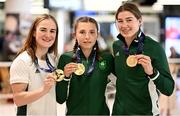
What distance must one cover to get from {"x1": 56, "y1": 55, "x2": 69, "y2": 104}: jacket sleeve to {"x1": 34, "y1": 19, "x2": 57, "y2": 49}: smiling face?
16 cm

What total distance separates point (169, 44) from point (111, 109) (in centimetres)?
173

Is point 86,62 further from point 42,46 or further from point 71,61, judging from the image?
point 42,46

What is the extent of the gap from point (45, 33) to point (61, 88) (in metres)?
0.40

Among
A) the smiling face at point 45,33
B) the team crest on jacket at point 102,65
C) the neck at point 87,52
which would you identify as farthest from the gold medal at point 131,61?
the smiling face at point 45,33

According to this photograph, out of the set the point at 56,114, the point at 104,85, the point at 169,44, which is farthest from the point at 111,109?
the point at 169,44

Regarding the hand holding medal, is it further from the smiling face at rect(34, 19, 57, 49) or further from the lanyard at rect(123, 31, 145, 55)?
the lanyard at rect(123, 31, 145, 55)

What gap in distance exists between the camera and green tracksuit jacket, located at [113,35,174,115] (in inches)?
80.4

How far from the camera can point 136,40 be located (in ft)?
6.95

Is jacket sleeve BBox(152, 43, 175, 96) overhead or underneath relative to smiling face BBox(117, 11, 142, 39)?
underneath

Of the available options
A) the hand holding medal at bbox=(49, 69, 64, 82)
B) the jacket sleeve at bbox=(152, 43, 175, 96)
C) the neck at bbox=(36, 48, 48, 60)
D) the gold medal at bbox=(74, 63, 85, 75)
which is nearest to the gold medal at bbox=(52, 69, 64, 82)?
the hand holding medal at bbox=(49, 69, 64, 82)

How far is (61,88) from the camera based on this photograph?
2.12 m

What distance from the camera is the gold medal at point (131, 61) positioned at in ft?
6.55

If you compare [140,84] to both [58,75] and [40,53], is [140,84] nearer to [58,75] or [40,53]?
[58,75]

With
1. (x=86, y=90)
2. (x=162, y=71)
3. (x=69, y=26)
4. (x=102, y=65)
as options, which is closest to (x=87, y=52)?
(x=102, y=65)
